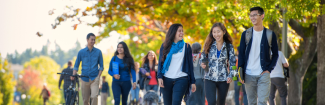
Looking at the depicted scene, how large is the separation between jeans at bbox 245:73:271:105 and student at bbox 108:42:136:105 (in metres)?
3.58

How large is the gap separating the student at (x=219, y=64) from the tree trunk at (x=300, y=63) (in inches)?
329

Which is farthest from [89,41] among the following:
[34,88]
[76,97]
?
[34,88]

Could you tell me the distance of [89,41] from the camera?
939 cm

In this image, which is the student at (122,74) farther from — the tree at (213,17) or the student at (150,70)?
the tree at (213,17)

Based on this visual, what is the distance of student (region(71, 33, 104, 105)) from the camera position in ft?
30.4

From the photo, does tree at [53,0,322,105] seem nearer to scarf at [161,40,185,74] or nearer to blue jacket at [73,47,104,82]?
blue jacket at [73,47,104,82]

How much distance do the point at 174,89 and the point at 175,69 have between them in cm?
32

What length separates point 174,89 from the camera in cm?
611

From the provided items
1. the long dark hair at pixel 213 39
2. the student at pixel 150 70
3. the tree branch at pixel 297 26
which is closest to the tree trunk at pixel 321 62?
the tree branch at pixel 297 26

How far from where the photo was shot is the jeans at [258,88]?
607cm

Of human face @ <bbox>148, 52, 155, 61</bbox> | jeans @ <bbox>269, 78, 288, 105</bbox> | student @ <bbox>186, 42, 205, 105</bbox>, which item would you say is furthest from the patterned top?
human face @ <bbox>148, 52, 155, 61</bbox>

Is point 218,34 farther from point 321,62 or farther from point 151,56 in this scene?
point 321,62

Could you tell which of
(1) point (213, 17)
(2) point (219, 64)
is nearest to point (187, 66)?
(2) point (219, 64)

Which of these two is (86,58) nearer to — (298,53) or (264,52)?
(264,52)
